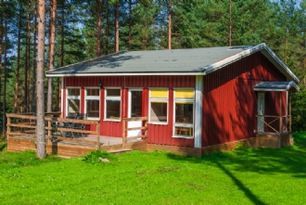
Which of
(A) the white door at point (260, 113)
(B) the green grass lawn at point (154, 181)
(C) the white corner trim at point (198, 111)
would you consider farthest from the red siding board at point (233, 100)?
(B) the green grass lawn at point (154, 181)

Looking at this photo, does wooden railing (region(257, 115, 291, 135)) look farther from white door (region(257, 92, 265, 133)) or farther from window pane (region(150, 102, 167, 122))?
window pane (region(150, 102, 167, 122))

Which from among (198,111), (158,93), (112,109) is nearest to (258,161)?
(198,111)

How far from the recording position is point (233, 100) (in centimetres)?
1952

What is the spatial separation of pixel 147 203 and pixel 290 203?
122 inches

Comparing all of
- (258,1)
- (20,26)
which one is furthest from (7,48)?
(258,1)

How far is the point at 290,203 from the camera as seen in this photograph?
1002cm

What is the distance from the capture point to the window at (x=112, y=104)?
19.6 m

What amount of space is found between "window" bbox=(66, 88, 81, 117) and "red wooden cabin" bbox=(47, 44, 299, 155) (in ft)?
0.15

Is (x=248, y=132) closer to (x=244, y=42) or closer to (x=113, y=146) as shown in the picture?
(x=113, y=146)

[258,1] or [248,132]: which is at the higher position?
[258,1]

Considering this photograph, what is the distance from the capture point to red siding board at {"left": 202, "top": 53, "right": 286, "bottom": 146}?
58.0 feet

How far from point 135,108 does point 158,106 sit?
4.29 feet

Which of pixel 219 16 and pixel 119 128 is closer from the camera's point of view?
pixel 119 128

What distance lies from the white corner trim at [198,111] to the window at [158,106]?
140cm
